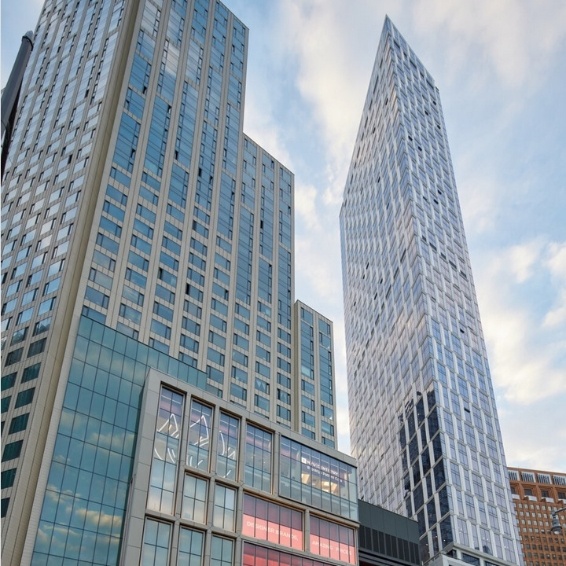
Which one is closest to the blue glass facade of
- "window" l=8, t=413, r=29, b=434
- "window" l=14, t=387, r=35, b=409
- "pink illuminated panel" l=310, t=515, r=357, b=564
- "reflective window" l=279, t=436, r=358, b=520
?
"window" l=8, t=413, r=29, b=434

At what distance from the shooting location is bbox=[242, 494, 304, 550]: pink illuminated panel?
222 ft

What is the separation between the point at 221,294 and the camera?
10144cm

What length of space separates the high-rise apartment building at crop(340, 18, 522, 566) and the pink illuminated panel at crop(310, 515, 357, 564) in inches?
1900

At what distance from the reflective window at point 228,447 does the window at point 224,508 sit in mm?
1460

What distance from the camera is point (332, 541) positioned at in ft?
242

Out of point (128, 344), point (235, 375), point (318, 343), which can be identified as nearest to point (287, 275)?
point (318, 343)

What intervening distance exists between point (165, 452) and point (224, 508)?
8.31m

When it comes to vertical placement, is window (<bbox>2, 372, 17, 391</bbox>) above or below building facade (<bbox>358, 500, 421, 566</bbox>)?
above

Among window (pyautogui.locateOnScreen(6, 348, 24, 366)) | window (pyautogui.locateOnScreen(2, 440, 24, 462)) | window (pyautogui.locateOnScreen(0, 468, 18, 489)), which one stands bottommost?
window (pyautogui.locateOnScreen(0, 468, 18, 489))

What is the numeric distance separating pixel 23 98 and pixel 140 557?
86381 mm

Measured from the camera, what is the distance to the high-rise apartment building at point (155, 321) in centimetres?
6266

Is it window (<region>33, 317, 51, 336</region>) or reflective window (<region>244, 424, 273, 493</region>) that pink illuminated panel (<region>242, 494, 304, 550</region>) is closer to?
reflective window (<region>244, 424, 273, 493</region>)

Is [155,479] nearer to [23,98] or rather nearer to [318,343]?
[318,343]

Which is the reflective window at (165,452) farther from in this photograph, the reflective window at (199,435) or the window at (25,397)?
the window at (25,397)
